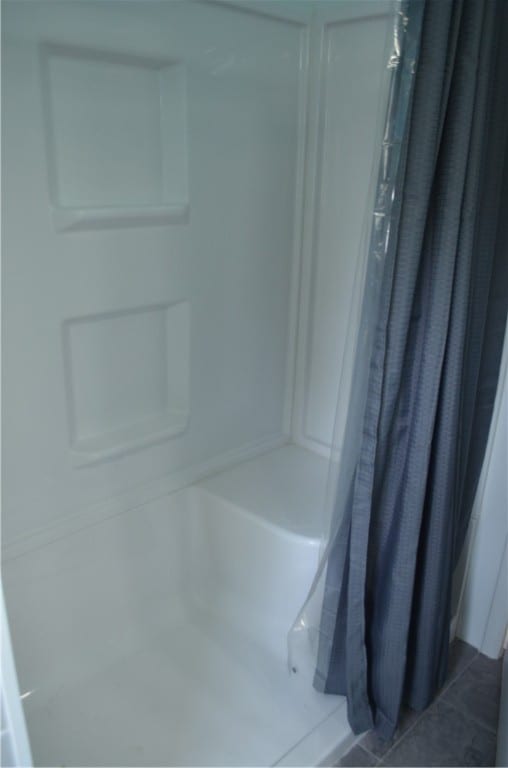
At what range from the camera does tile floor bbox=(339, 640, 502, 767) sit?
135cm

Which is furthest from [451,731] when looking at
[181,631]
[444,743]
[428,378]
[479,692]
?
[428,378]

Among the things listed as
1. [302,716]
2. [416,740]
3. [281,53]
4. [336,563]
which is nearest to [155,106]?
[281,53]

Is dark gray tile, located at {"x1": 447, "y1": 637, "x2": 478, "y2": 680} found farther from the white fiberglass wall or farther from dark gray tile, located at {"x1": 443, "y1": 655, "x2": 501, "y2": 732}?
the white fiberglass wall

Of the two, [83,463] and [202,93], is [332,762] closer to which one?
[83,463]

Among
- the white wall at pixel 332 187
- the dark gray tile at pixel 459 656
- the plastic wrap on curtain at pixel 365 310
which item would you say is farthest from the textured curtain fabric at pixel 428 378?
the white wall at pixel 332 187

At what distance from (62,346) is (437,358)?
0.75 m

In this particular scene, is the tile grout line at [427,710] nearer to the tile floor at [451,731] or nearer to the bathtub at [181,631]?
the tile floor at [451,731]

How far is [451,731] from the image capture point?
143 centimetres

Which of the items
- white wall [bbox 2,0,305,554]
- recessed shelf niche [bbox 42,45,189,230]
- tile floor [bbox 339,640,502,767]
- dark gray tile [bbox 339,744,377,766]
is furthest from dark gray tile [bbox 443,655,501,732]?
recessed shelf niche [bbox 42,45,189,230]

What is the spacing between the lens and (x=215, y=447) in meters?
1.67

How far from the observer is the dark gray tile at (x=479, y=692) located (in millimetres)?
1477

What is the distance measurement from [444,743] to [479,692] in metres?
0.20

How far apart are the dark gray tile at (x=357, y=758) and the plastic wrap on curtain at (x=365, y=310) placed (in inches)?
7.0

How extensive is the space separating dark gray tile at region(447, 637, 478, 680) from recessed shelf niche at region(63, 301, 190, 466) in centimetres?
96
